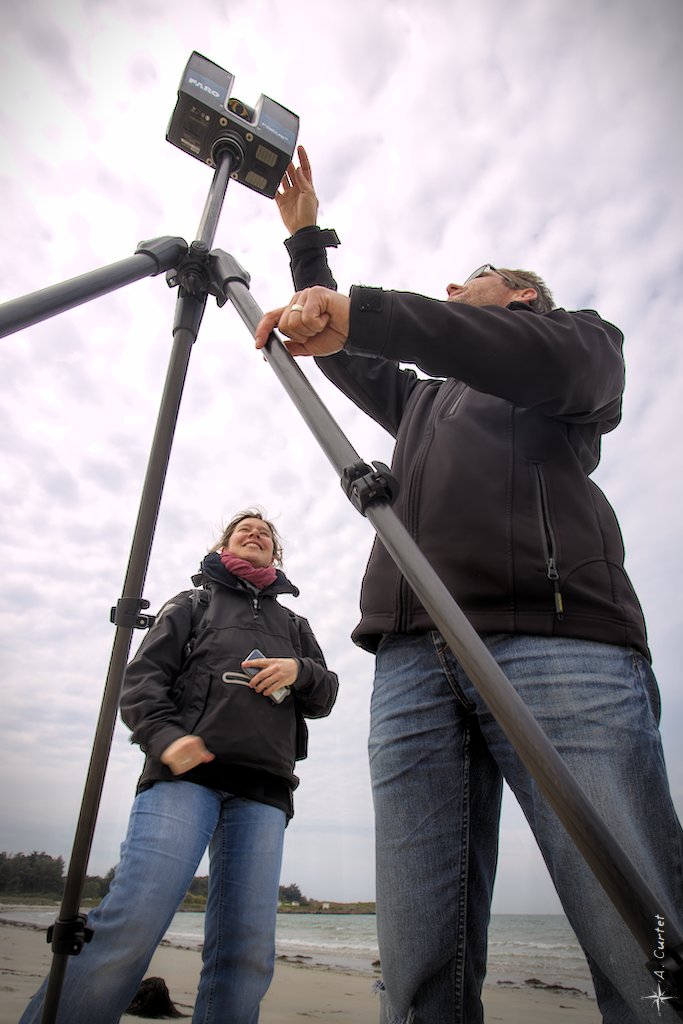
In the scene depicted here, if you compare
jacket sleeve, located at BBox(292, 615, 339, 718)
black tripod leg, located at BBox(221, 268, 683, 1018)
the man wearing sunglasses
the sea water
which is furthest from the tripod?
the sea water

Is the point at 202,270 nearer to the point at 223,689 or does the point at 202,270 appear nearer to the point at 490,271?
the point at 490,271

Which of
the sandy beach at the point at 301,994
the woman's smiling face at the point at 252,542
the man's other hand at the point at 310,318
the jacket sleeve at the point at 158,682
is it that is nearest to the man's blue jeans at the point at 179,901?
the jacket sleeve at the point at 158,682

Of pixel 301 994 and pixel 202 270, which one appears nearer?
pixel 202 270

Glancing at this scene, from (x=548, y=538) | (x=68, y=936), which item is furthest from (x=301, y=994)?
(x=548, y=538)

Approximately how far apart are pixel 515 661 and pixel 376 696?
1.19 feet

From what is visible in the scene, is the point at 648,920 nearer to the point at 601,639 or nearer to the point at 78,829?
the point at 601,639

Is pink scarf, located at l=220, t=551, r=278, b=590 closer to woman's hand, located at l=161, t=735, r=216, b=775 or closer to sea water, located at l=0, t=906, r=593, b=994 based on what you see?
woman's hand, located at l=161, t=735, r=216, b=775

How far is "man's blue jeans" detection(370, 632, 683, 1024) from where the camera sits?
816mm

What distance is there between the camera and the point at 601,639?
97cm

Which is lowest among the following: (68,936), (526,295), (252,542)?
(68,936)

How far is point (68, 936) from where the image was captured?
3.70ft

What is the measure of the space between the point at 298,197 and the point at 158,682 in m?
1.40

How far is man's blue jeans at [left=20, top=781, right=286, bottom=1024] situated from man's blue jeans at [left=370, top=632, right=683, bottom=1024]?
63 centimetres

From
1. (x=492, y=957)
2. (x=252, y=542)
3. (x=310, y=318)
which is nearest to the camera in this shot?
(x=310, y=318)
